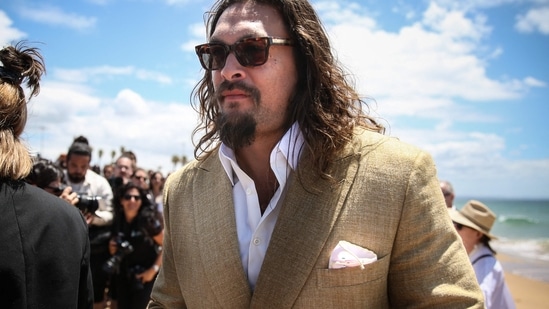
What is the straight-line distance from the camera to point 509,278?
42.1 ft

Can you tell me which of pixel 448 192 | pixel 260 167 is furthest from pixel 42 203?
pixel 448 192

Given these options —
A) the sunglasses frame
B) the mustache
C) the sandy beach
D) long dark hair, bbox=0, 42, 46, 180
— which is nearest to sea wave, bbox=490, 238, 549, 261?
the sandy beach

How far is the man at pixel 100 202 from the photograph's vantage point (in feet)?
16.1

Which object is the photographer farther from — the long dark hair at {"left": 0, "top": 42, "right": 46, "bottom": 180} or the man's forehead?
the man's forehead

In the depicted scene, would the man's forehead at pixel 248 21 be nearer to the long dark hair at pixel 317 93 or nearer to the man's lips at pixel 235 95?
the long dark hair at pixel 317 93

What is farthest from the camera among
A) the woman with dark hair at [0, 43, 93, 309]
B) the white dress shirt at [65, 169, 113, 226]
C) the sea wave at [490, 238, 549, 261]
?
the sea wave at [490, 238, 549, 261]

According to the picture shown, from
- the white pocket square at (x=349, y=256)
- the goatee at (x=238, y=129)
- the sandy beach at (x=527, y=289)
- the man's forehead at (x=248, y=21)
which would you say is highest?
the man's forehead at (x=248, y=21)

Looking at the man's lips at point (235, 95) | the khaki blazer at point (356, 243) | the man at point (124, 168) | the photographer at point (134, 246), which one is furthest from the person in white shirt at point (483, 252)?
the man at point (124, 168)

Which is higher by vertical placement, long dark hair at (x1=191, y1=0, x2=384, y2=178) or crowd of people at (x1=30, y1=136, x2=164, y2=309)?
long dark hair at (x1=191, y1=0, x2=384, y2=178)

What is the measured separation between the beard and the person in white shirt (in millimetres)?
2545

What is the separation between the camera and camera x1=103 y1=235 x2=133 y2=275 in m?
4.72

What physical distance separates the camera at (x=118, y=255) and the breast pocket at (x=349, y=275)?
383 cm

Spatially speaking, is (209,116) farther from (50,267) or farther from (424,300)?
(424,300)

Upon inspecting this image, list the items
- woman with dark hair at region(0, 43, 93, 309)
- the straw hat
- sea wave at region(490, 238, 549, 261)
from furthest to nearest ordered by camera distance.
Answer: sea wave at region(490, 238, 549, 261) < the straw hat < woman with dark hair at region(0, 43, 93, 309)
